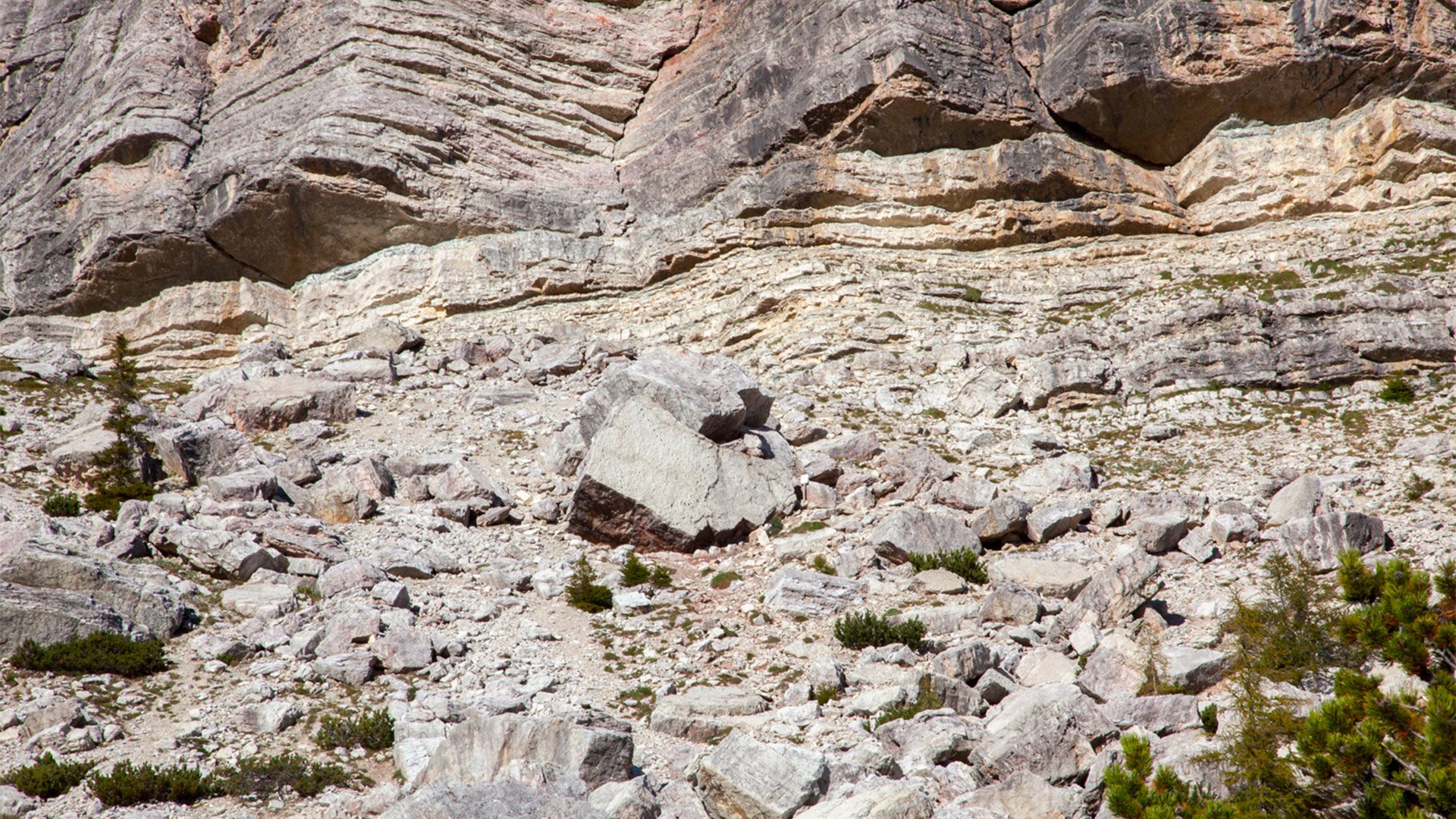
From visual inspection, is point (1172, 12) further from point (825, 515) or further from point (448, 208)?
point (448, 208)

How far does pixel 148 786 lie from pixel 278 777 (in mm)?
1292

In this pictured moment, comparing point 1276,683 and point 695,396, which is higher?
point 695,396

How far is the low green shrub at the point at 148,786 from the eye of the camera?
9219 mm

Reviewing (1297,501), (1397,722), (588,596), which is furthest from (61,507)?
(1297,501)

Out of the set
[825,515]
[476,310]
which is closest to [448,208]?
[476,310]

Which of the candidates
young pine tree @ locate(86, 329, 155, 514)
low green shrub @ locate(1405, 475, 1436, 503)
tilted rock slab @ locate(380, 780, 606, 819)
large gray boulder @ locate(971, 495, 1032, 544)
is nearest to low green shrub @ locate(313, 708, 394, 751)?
tilted rock slab @ locate(380, 780, 606, 819)

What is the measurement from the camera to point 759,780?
8648 millimetres

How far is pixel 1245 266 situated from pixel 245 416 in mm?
31267

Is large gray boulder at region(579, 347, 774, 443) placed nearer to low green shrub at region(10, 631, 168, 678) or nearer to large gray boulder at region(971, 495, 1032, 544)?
large gray boulder at region(971, 495, 1032, 544)

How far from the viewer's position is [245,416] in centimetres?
2366

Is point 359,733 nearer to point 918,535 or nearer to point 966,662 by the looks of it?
point 966,662

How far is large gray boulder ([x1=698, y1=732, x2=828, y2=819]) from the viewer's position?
27.9 feet

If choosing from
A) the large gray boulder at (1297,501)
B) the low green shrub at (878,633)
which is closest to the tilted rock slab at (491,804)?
the low green shrub at (878,633)

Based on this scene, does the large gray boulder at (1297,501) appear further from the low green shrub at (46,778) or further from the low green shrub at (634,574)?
the low green shrub at (46,778)
